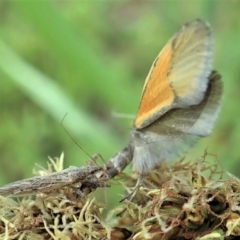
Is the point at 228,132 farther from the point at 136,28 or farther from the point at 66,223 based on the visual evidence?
the point at 66,223

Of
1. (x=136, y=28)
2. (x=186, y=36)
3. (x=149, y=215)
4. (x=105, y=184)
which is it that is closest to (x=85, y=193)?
(x=105, y=184)

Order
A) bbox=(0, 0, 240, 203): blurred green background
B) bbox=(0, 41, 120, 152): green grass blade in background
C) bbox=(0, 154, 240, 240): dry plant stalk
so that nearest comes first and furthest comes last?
1. bbox=(0, 154, 240, 240): dry plant stalk
2. bbox=(0, 0, 240, 203): blurred green background
3. bbox=(0, 41, 120, 152): green grass blade in background

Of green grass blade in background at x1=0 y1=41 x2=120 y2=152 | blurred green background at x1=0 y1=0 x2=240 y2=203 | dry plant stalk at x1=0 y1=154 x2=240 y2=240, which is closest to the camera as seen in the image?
dry plant stalk at x1=0 y1=154 x2=240 y2=240

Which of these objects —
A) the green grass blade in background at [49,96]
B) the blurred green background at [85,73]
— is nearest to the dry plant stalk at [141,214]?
the blurred green background at [85,73]

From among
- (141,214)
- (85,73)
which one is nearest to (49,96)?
(85,73)

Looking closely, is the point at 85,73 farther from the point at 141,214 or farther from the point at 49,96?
the point at 141,214

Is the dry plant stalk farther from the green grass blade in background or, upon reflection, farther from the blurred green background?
the green grass blade in background

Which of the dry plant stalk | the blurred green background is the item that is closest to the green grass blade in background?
the blurred green background
